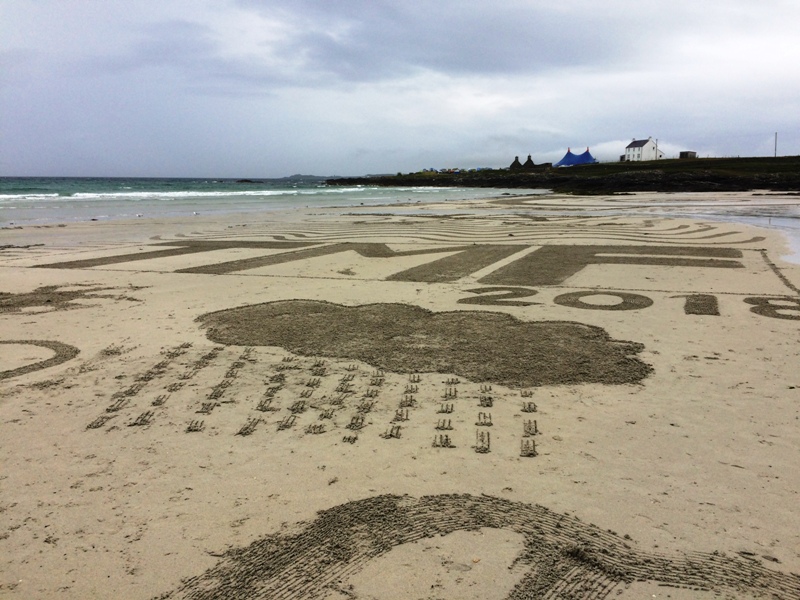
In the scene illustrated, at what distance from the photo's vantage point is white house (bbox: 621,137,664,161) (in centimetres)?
11881

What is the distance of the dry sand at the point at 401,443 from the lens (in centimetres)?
294

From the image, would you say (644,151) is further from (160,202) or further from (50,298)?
(50,298)

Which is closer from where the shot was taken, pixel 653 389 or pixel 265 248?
pixel 653 389

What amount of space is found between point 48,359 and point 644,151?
421 feet

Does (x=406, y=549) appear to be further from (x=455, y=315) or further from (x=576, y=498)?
(x=455, y=315)

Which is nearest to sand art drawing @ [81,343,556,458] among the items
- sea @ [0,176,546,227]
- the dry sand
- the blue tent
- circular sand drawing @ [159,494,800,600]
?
the dry sand

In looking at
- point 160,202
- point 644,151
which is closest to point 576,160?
point 644,151

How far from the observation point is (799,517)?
3.26 metres

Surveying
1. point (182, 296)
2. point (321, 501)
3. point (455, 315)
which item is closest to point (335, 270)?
point (182, 296)

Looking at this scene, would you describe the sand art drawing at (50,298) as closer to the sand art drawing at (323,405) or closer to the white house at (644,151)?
the sand art drawing at (323,405)

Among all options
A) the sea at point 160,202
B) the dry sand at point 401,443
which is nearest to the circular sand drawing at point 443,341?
the dry sand at point 401,443

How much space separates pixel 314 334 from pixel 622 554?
4.41 metres

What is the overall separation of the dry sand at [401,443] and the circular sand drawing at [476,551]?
13mm

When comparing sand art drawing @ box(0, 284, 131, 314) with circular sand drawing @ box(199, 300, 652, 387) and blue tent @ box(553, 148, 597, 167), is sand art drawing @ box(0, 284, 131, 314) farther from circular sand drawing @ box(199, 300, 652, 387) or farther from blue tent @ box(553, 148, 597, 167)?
blue tent @ box(553, 148, 597, 167)
